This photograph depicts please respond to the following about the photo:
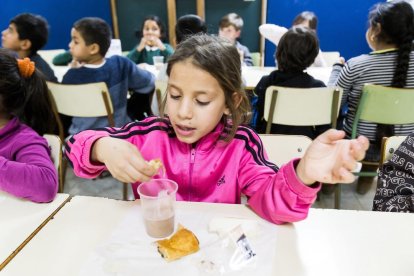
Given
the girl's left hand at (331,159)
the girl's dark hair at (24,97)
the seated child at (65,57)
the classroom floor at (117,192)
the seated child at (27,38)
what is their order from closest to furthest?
1. the girl's left hand at (331,159)
2. the girl's dark hair at (24,97)
3. the classroom floor at (117,192)
4. the seated child at (27,38)
5. the seated child at (65,57)

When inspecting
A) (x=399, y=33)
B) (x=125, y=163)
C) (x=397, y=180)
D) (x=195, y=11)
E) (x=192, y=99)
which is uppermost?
(x=195, y=11)

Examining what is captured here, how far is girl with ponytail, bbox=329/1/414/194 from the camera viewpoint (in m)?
2.30

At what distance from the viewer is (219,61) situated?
3.56 feet

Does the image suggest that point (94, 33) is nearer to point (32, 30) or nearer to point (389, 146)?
point (32, 30)

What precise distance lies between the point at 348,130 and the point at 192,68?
5.89 ft

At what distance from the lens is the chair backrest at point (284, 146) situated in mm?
1448

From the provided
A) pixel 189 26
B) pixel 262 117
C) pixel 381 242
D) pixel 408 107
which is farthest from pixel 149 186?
pixel 189 26

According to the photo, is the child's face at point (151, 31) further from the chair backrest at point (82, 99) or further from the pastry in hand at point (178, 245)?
the pastry in hand at point (178, 245)

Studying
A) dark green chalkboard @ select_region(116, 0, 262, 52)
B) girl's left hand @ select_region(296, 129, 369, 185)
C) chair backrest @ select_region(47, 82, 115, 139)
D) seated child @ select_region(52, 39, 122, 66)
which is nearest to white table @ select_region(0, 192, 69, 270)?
girl's left hand @ select_region(296, 129, 369, 185)

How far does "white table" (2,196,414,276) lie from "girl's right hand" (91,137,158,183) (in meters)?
0.14

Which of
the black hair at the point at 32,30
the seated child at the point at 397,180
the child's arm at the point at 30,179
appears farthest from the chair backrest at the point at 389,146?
the black hair at the point at 32,30

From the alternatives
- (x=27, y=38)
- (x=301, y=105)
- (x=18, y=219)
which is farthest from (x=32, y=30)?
(x=18, y=219)

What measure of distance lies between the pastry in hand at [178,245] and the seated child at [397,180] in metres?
0.75

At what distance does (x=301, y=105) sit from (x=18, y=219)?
1683 millimetres
